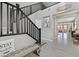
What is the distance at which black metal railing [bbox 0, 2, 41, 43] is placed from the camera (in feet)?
4.10

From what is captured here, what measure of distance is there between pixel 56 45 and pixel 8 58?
0.79 meters

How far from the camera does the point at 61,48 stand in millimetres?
1426

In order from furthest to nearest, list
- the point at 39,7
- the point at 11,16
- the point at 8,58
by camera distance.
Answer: the point at 39,7 → the point at 11,16 → the point at 8,58

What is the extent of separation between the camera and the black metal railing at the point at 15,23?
1.25m

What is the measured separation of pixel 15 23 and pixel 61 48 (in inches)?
34.0

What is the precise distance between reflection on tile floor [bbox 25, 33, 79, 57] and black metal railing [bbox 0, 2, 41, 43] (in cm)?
20

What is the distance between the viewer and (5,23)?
1.26 meters

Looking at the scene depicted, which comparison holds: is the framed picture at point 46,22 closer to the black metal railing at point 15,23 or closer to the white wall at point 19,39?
the black metal railing at point 15,23

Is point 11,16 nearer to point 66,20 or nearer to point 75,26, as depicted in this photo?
point 66,20

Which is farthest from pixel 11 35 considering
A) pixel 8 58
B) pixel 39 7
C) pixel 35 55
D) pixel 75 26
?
pixel 75 26

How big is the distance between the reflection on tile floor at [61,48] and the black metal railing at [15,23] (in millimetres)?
202

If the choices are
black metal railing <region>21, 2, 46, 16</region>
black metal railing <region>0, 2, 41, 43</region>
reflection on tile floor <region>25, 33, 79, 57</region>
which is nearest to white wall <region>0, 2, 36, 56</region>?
black metal railing <region>0, 2, 41, 43</region>

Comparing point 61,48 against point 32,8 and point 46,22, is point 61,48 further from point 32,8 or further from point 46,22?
point 32,8

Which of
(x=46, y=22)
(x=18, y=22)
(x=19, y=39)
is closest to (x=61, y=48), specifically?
(x=46, y=22)
